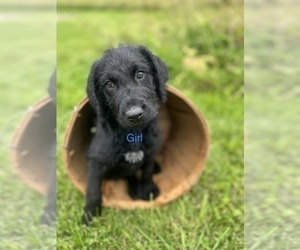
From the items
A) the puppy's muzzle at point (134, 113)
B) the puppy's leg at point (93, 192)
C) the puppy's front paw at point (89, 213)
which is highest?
the puppy's muzzle at point (134, 113)

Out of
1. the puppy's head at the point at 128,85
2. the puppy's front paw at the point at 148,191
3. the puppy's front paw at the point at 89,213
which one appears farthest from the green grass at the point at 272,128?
the puppy's head at the point at 128,85

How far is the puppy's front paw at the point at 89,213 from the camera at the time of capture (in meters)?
3.03

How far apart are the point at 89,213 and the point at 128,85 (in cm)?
96

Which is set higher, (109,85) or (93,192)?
(109,85)

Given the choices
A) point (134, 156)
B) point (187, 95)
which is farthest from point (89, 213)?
point (187, 95)

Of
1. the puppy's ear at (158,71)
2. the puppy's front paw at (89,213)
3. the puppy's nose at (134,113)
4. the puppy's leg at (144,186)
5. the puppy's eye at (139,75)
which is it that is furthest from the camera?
the puppy's leg at (144,186)

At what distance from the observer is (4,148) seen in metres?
4.21

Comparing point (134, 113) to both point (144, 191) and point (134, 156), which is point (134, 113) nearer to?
point (134, 156)

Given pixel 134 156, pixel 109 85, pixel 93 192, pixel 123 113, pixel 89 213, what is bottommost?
pixel 89 213

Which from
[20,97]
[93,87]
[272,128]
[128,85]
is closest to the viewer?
[128,85]

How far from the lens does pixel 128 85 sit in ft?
8.36

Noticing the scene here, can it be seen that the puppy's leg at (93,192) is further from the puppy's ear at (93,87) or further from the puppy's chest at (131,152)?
the puppy's ear at (93,87)

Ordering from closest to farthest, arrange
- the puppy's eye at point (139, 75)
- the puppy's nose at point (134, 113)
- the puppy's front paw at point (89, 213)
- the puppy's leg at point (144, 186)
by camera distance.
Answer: the puppy's nose at point (134, 113)
the puppy's eye at point (139, 75)
the puppy's front paw at point (89, 213)
the puppy's leg at point (144, 186)

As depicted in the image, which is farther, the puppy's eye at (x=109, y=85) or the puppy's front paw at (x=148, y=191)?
the puppy's front paw at (x=148, y=191)
